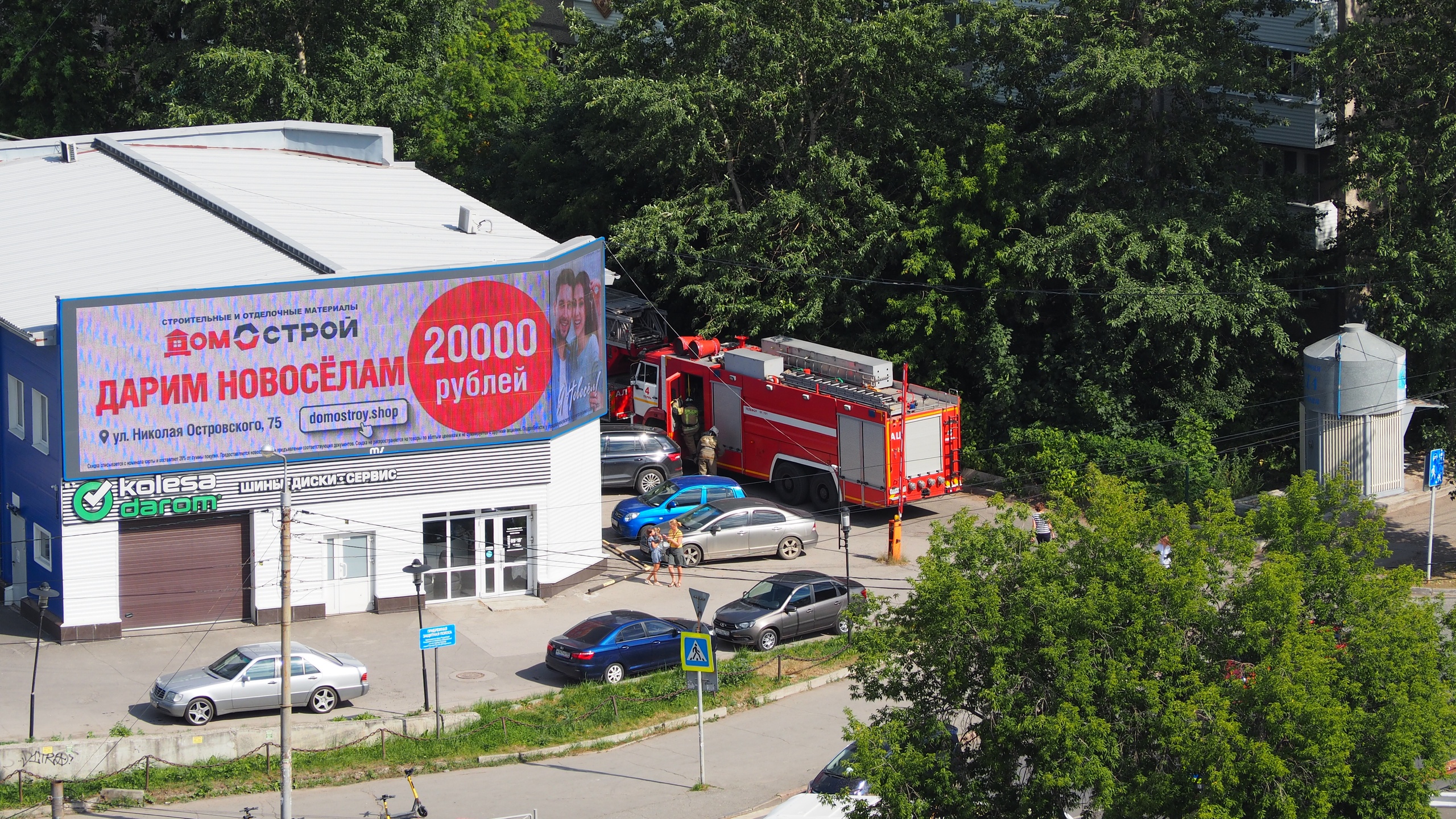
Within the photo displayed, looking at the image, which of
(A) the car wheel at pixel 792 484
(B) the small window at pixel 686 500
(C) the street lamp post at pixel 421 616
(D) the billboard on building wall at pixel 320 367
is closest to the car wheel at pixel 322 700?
Result: (C) the street lamp post at pixel 421 616

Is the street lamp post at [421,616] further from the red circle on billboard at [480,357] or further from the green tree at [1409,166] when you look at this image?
the green tree at [1409,166]

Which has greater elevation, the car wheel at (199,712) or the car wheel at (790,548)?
the car wheel at (790,548)

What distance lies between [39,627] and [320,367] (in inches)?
287

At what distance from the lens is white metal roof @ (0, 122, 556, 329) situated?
104 feet

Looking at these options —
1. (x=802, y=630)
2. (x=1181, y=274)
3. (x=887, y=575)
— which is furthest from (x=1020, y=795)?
(x=1181, y=274)

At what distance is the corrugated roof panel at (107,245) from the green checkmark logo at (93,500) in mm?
3361

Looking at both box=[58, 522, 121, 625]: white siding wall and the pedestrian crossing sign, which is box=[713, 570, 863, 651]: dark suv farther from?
box=[58, 522, 121, 625]: white siding wall

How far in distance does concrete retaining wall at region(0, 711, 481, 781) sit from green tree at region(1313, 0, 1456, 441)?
26.0 meters

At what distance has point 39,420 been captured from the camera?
30672 millimetres

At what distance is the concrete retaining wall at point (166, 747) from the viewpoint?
23.8 m

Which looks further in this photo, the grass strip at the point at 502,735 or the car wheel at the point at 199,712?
the car wheel at the point at 199,712

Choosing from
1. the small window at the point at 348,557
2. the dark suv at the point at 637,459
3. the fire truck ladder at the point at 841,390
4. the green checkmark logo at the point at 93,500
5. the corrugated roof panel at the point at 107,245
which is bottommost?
the small window at the point at 348,557

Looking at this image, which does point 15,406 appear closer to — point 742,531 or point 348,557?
point 348,557

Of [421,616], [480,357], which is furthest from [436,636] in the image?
Result: [480,357]
